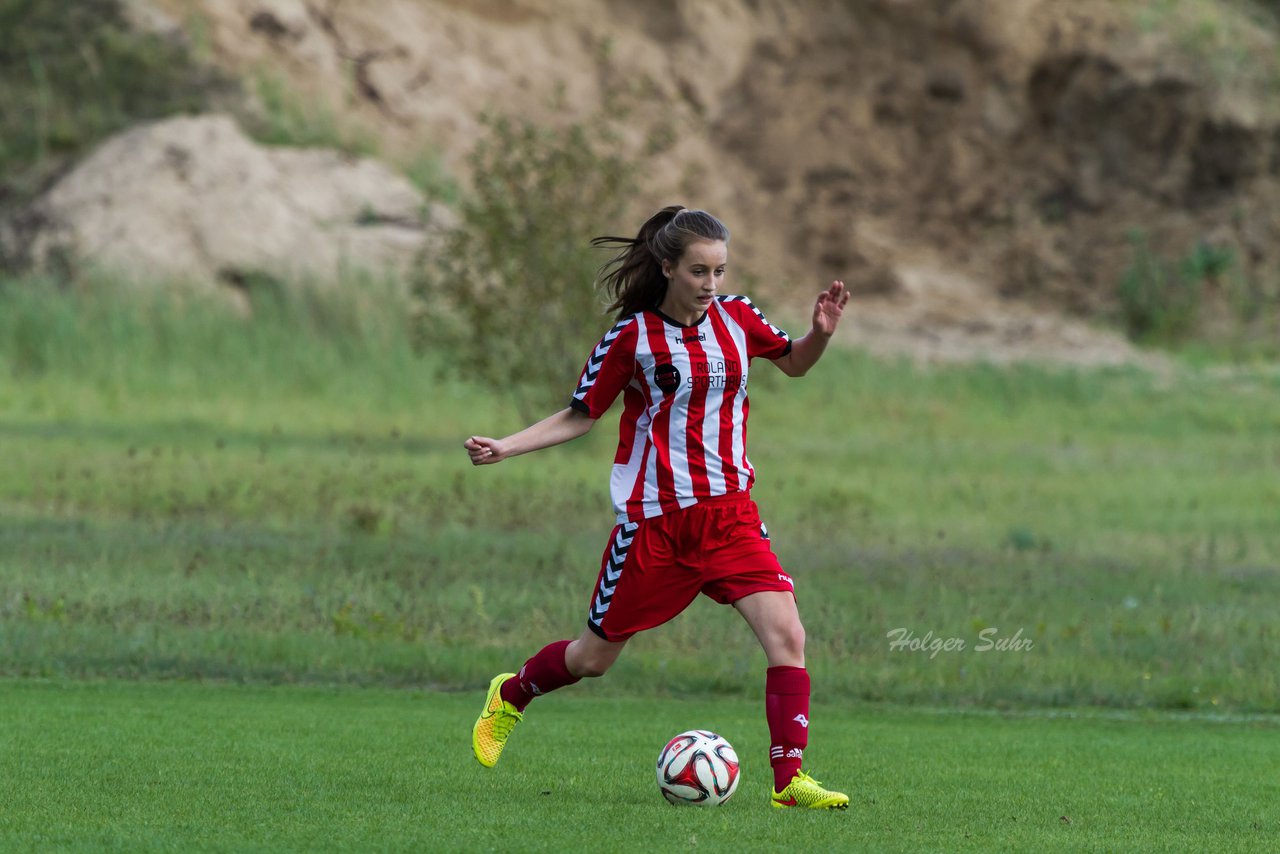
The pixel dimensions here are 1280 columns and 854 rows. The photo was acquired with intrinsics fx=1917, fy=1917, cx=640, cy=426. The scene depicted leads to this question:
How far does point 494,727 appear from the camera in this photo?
25.6 ft

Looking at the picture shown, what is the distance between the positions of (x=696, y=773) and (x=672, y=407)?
4.54 ft

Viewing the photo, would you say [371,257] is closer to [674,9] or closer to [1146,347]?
[674,9]

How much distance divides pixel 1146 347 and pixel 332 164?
596 inches

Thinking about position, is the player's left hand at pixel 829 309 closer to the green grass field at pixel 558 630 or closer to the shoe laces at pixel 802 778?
the shoe laces at pixel 802 778

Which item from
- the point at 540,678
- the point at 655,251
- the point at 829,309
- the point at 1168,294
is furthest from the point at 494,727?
the point at 1168,294

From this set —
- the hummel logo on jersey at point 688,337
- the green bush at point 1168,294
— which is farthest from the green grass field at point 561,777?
the green bush at point 1168,294

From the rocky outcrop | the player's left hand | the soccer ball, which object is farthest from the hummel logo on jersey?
the rocky outcrop

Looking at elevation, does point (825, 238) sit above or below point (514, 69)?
below

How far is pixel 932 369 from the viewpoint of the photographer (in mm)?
31859

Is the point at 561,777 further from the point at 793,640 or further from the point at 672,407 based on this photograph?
the point at 672,407

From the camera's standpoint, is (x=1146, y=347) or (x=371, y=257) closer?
(x=371, y=257)

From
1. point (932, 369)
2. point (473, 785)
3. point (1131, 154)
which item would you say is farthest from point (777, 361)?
point (1131, 154)

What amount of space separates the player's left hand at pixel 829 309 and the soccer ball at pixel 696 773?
171 centimetres

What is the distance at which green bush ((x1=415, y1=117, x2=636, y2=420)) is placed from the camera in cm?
2348
